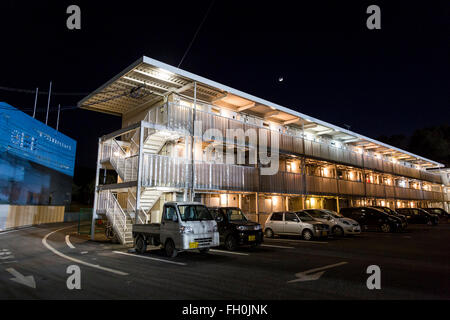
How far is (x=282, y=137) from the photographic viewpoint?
2039cm

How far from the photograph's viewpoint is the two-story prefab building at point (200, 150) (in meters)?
13.7

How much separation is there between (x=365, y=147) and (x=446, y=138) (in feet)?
147

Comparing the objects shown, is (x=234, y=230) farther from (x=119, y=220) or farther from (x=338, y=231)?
(x=338, y=231)

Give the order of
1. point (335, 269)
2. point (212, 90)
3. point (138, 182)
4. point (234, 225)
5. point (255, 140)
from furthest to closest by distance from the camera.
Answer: point (255, 140)
point (212, 90)
point (138, 182)
point (234, 225)
point (335, 269)

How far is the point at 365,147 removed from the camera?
3136cm

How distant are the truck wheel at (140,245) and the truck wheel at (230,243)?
317 cm

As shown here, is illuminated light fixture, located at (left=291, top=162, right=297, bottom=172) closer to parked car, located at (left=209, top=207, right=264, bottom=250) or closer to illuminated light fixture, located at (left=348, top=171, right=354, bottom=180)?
illuminated light fixture, located at (left=348, top=171, right=354, bottom=180)

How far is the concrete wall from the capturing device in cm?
2088

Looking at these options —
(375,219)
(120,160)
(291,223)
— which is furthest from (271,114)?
(120,160)

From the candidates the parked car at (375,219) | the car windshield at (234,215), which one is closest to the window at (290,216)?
the car windshield at (234,215)

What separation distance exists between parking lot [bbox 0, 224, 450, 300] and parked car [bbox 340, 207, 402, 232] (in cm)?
834

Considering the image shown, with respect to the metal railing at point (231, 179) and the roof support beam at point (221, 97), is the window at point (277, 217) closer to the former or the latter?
the metal railing at point (231, 179)
